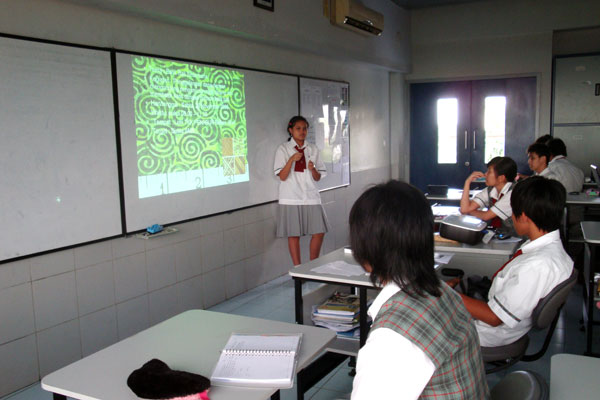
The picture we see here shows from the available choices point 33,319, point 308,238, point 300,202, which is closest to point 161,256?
point 33,319

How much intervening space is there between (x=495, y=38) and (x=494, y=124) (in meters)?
1.20

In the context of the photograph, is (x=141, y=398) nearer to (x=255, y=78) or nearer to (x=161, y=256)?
(x=161, y=256)

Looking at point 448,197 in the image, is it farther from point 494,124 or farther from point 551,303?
point 551,303

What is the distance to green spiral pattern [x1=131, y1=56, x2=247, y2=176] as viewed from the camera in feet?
11.9

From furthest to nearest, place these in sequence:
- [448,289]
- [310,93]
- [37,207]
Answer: [310,93] → [37,207] → [448,289]

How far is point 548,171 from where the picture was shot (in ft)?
17.1

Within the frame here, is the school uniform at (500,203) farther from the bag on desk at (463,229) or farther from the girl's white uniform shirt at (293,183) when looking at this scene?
the girl's white uniform shirt at (293,183)

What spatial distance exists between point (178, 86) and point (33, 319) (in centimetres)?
187

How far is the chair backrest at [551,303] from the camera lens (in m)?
2.11

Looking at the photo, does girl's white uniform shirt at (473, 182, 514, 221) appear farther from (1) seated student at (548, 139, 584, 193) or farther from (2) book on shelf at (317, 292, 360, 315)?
(1) seated student at (548, 139, 584, 193)

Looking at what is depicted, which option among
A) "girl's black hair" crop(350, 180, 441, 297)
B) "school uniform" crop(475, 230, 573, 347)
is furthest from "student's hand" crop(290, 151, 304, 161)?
"girl's black hair" crop(350, 180, 441, 297)

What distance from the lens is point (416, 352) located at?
3.62ft

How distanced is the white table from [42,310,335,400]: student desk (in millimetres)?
711

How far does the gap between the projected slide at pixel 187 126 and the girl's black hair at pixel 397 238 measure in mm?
2709
